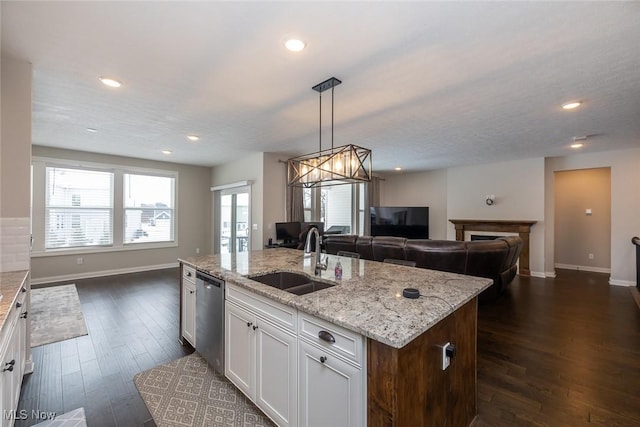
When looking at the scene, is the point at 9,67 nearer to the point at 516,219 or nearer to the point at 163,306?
the point at 163,306

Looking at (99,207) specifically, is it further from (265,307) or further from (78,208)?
(265,307)

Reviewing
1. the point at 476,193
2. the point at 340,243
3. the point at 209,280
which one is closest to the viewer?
the point at 209,280

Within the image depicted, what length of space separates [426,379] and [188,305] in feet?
7.75

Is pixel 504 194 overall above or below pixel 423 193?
below

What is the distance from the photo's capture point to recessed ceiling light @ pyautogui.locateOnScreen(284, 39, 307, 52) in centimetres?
202

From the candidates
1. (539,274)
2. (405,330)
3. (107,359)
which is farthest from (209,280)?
(539,274)

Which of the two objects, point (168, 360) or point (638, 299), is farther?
point (638, 299)

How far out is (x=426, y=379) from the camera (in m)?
1.38

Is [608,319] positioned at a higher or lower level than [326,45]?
lower

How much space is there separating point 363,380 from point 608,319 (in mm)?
4306

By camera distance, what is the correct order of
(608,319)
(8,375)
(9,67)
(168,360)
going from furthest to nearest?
(608,319)
(168,360)
(9,67)
(8,375)

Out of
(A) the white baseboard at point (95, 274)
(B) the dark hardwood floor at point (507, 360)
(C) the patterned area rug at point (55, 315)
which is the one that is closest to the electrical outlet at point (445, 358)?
(B) the dark hardwood floor at point (507, 360)

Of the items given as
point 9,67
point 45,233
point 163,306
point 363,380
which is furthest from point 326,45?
point 45,233

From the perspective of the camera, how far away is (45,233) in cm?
540
